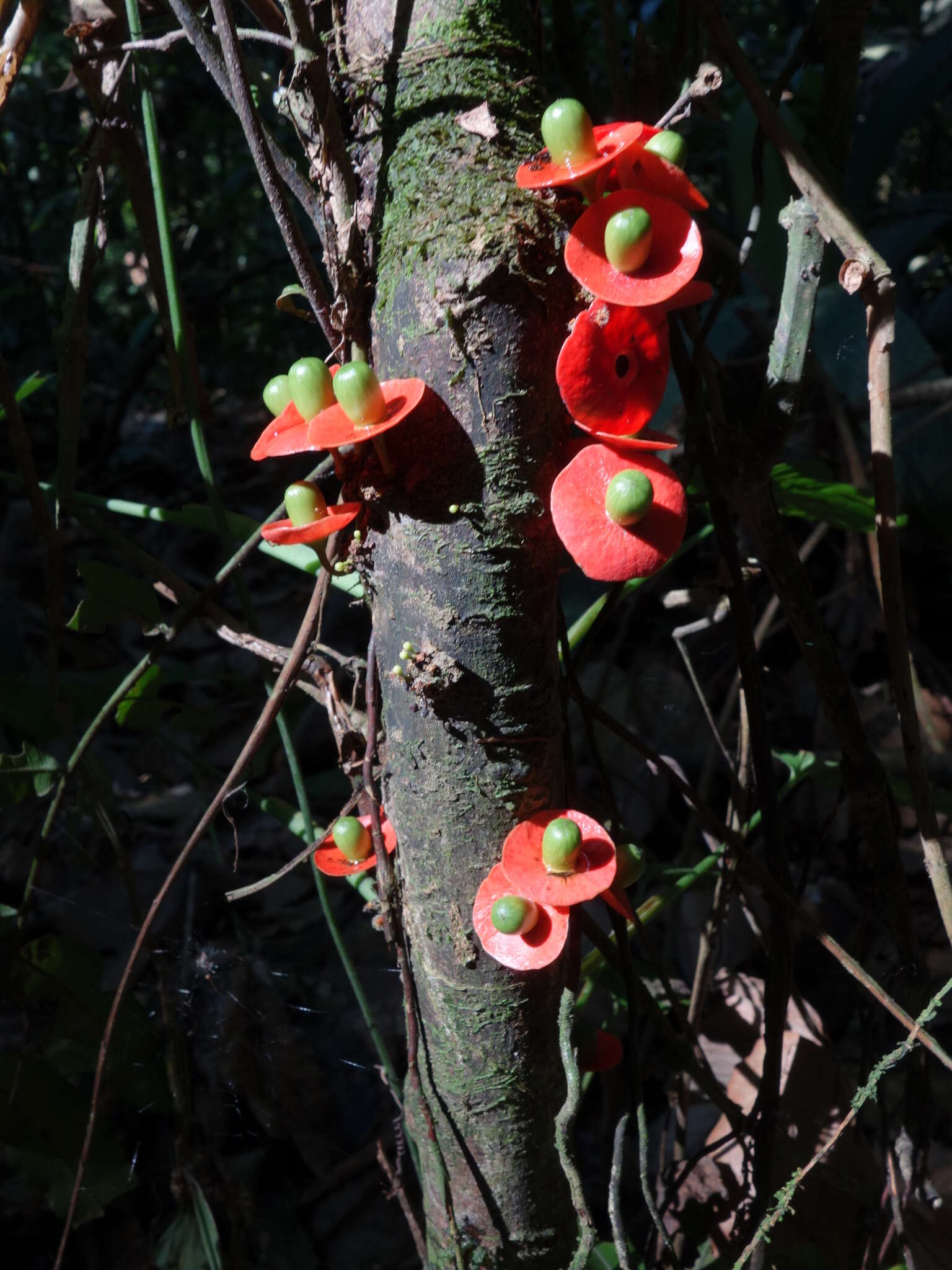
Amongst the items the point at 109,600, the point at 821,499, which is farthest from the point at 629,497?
the point at 109,600

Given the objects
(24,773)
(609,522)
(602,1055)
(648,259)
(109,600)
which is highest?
(648,259)

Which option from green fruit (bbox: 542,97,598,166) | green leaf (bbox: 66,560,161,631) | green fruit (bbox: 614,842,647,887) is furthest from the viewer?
green leaf (bbox: 66,560,161,631)

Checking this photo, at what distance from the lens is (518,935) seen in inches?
18.2

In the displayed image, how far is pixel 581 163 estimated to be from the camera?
39 centimetres

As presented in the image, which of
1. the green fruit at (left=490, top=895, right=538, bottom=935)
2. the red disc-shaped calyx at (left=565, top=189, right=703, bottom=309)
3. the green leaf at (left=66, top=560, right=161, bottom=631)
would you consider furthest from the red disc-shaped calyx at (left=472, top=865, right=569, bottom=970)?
the green leaf at (left=66, top=560, right=161, bottom=631)

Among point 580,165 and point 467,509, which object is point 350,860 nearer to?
point 467,509

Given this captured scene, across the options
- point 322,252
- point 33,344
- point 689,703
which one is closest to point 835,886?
point 689,703

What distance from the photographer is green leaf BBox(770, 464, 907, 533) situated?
0.70m

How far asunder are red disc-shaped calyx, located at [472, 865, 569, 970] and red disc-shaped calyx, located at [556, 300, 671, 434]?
225 millimetres

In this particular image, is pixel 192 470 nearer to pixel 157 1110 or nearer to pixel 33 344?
pixel 33 344

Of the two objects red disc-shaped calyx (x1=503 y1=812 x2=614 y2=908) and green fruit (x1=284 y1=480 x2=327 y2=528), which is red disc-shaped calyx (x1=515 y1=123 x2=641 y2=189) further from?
red disc-shaped calyx (x1=503 y1=812 x2=614 y2=908)

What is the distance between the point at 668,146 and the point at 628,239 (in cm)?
5

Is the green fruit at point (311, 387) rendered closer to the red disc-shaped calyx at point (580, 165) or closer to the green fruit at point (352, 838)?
the red disc-shaped calyx at point (580, 165)

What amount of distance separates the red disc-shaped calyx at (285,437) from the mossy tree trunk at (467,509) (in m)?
0.05
